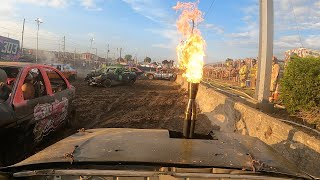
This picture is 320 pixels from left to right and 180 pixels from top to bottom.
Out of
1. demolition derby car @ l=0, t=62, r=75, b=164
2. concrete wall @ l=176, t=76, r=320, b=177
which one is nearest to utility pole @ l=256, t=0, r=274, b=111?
concrete wall @ l=176, t=76, r=320, b=177

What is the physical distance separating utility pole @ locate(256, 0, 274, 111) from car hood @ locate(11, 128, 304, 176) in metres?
6.69

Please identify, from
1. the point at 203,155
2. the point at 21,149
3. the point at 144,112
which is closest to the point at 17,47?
the point at 144,112

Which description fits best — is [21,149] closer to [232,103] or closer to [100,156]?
[100,156]

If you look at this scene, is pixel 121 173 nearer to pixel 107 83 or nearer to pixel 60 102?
pixel 60 102

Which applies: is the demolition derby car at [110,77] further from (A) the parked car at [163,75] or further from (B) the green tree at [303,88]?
(B) the green tree at [303,88]

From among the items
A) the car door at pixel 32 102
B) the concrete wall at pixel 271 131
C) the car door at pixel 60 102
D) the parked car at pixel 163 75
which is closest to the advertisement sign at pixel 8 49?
the parked car at pixel 163 75

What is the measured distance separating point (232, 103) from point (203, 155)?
6870 millimetres

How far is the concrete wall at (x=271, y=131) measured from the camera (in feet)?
16.2

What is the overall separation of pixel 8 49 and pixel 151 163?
45035 mm

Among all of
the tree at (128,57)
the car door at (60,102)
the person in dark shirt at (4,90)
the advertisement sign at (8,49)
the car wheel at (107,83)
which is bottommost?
the car wheel at (107,83)

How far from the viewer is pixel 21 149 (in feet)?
15.7

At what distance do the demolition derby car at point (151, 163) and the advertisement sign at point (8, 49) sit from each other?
140 feet

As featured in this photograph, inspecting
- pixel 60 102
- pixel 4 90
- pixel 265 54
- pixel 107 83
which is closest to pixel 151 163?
pixel 4 90

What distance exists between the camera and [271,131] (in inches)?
246
